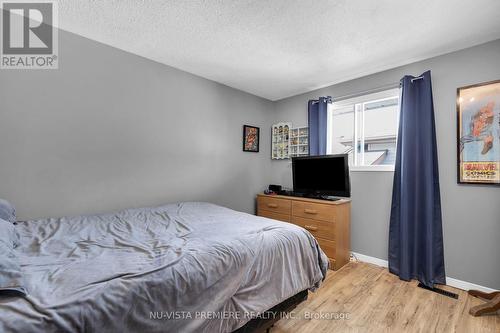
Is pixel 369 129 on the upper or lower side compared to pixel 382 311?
upper

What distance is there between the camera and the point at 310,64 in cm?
266

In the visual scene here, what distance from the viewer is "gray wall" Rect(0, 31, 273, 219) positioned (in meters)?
1.88

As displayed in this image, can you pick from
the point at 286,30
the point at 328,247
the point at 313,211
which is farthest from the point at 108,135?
the point at 328,247

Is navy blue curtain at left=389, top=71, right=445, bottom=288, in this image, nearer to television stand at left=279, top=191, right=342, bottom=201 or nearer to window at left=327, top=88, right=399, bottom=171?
window at left=327, top=88, right=399, bottom=171

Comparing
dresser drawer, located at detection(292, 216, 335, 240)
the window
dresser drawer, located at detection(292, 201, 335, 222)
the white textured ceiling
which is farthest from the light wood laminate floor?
the white textured ceiling

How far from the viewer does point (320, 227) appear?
272cm

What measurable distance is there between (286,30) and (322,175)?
1.77 m

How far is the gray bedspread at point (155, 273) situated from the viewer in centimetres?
79

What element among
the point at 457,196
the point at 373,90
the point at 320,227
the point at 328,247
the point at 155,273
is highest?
the point at 373,90

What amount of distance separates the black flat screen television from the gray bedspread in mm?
1274

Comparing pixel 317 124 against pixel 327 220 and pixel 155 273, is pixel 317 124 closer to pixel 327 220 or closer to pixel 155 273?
pixel 327 220

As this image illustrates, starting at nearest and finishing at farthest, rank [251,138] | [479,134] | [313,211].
→ [479,134] < [313,211] < [251,138]

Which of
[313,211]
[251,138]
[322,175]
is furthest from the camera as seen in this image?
[251,138]

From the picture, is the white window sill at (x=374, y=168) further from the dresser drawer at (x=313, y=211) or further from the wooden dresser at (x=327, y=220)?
the dresser drawer at (x=313, y=211)
